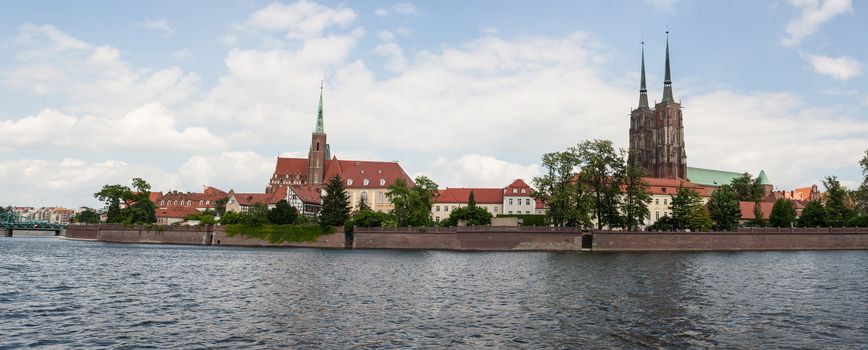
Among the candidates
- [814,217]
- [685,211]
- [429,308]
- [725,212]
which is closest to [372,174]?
[685,211]

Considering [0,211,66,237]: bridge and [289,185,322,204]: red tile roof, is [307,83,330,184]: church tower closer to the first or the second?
[289,185,322,204]: red tile roof

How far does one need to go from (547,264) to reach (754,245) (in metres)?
45.7

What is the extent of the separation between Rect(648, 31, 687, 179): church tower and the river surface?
101833 millimetres

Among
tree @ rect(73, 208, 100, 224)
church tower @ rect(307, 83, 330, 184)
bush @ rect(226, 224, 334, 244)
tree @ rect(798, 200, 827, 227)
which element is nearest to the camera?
bush @ rect(226, 224, 334, 244)

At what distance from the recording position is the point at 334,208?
9175cm

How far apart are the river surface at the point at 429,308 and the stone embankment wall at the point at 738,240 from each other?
32279mm

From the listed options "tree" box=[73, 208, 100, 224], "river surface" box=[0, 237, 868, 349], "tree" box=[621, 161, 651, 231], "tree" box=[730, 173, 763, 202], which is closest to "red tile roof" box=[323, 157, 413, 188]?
"tree" box=[621, 161, 651, 231]

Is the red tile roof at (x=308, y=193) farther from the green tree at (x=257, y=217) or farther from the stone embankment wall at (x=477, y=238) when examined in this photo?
the stone embankment wall at (x=477, y=238)

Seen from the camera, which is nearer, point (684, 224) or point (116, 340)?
point (116, 340)

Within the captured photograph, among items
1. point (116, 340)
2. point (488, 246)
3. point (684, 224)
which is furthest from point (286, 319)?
point (684, 224)

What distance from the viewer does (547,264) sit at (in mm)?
55031

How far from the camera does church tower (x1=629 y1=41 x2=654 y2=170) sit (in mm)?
153250

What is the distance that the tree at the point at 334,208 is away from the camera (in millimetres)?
90188

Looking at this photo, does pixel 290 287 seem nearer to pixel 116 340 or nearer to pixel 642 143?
pixel 116 340
